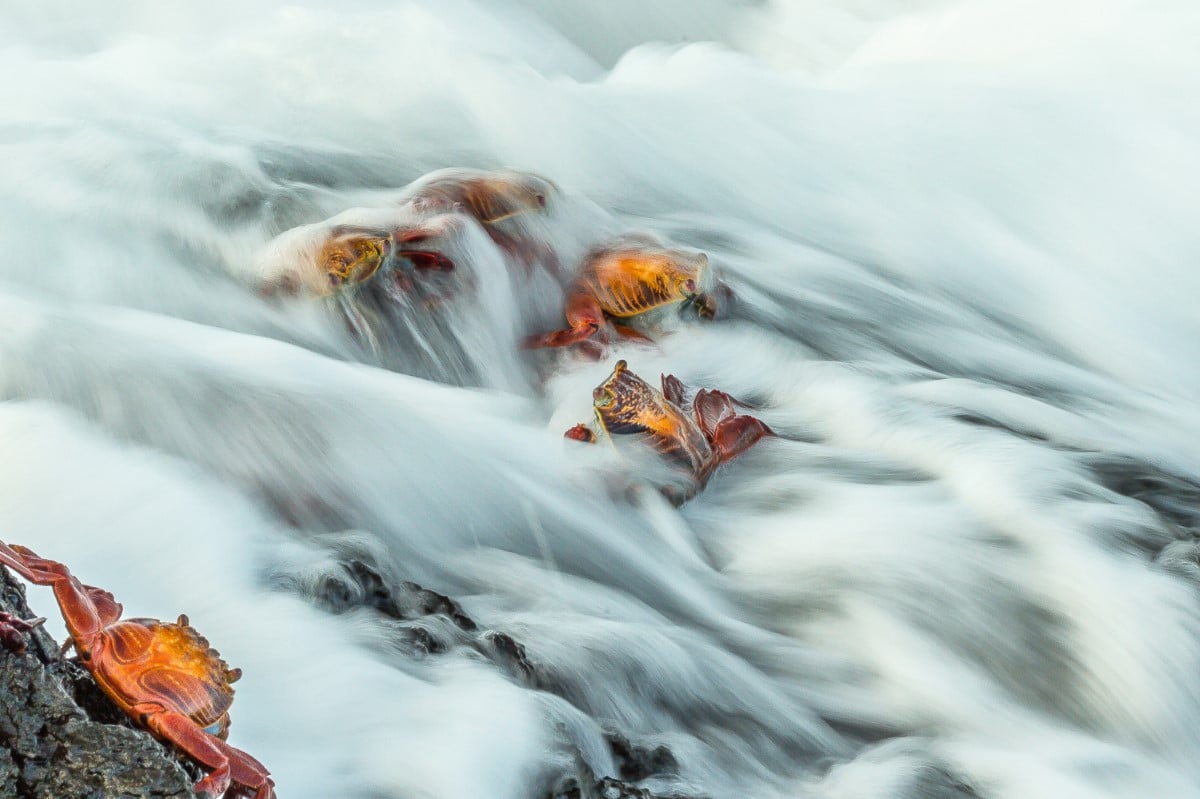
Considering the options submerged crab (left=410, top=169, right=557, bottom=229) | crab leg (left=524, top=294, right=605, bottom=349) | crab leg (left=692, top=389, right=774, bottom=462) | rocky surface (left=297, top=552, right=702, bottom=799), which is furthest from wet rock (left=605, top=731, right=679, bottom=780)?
submerged crab (left=410, top=169, right=557, bottom=229)

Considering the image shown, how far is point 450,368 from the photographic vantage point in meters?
4.96

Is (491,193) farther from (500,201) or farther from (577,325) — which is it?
(577,325)

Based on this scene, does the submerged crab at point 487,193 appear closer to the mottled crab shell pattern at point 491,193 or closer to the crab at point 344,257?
the mottled crab shell pattern at point 491,193

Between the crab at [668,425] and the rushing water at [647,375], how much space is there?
82 mm

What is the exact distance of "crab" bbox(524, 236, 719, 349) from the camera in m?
5.21

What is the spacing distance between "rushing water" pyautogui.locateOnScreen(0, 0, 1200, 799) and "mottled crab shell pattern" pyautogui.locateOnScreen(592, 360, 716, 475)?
0.14 m

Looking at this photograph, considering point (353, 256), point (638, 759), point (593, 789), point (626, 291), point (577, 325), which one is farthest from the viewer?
point (626, 291)

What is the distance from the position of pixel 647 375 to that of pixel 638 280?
23.4 inches

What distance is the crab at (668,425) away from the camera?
Result: 14.4 ft

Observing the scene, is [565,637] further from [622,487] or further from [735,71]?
[735,71]

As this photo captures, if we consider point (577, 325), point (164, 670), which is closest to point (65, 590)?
point (164, 670)

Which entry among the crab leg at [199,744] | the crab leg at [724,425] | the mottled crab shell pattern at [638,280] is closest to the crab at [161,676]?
the crab leg at [199,744]

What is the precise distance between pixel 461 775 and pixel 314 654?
20.7 inches

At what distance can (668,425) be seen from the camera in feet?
14.4
